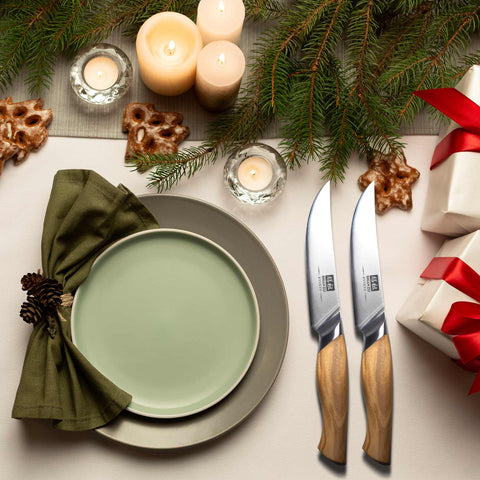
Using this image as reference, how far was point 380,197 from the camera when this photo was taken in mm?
688

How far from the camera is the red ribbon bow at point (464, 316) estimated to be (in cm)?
54

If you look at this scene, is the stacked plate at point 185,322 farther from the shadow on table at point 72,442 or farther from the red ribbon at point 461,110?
the red ribbon at point 461,110

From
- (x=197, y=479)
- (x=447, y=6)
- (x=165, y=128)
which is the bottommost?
(x=197, y=479)

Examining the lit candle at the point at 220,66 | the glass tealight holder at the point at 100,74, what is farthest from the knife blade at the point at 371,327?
the glass tealight holder at the point at 100,74

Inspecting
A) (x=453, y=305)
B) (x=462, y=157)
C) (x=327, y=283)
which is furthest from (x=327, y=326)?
(x=462, y=157)

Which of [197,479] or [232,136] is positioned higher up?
[232,136]

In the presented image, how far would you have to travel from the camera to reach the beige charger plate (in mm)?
599

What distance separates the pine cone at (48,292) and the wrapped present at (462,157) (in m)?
0.51

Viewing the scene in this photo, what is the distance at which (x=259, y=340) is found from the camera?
0.64m

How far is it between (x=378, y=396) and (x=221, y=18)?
554 mm

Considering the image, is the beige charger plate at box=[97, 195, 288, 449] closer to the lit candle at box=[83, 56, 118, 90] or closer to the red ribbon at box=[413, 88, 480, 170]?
the lit candle at box=[83, 56, 118, 90]

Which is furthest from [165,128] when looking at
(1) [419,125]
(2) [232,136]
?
(1) [419,125]

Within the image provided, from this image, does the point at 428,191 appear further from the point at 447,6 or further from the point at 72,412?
the point at 72,412

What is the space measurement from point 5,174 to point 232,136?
0.33 metres
